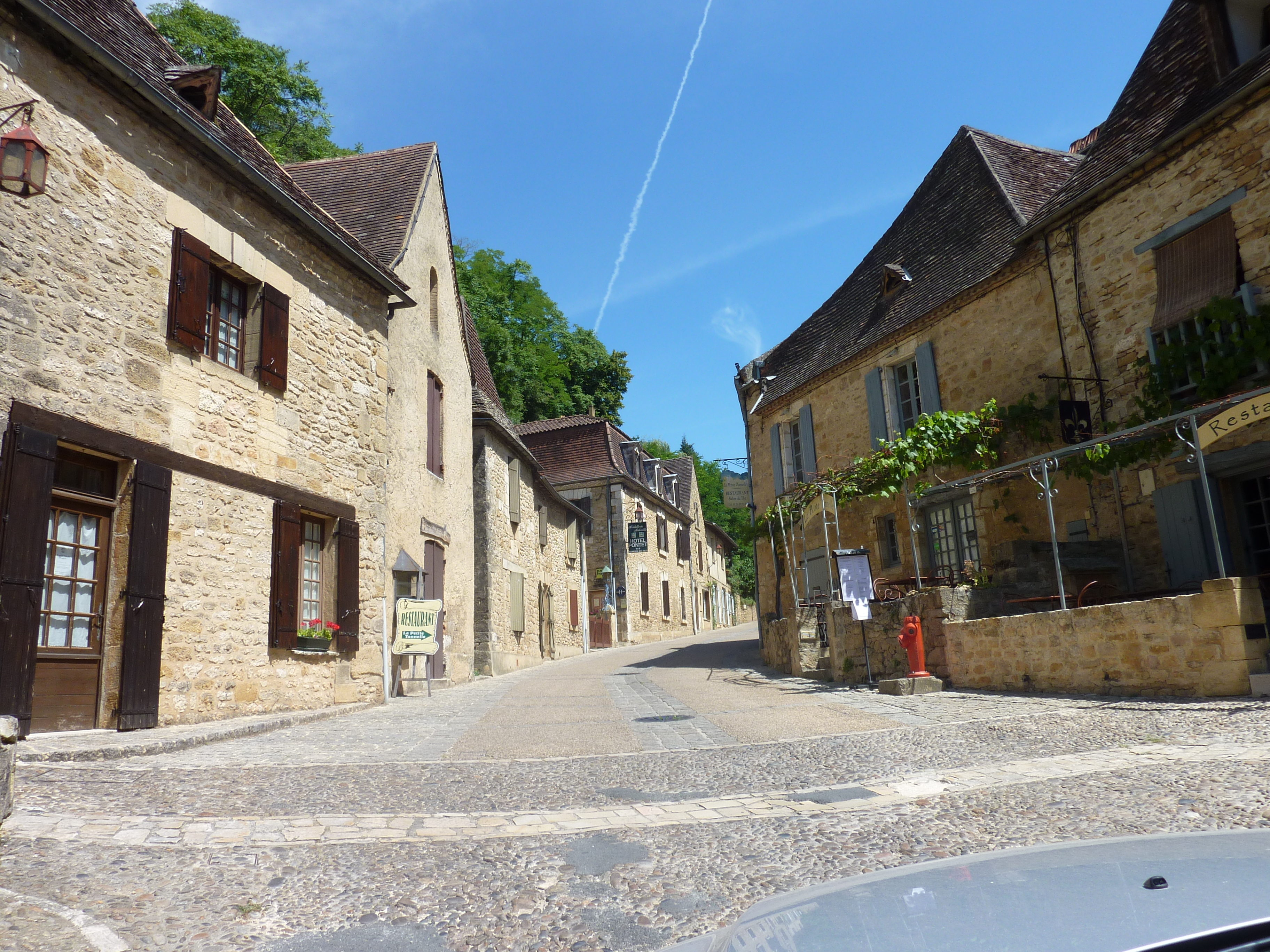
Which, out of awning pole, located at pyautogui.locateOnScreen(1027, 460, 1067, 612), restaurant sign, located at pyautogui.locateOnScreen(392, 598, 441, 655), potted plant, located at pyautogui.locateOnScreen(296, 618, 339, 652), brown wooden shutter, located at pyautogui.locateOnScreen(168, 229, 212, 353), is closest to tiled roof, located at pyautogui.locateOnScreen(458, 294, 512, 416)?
restaurant sign, located at pyautogui.locateOnScreen(392, 598, 441, 655)

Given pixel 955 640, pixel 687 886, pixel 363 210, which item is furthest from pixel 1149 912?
pixel 363 210

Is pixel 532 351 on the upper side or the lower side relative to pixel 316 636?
upper

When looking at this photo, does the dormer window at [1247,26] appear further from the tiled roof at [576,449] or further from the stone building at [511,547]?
the tiled roof at [576,449]

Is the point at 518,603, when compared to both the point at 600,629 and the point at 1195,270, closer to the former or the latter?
the point at 600,629

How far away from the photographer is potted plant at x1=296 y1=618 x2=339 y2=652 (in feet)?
33.1

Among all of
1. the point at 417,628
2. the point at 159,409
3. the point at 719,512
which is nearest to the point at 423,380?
the point at 417,628

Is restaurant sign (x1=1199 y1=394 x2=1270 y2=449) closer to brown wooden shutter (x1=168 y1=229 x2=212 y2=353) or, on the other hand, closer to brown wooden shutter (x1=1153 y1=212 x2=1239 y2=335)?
brown wooden shutter (x1=1153 y1=212 x2=1239 y2=335)

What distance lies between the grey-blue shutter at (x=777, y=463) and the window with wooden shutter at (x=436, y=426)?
718 centimetres

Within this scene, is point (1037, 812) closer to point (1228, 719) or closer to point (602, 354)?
point (1228, 719)

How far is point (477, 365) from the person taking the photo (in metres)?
20.0

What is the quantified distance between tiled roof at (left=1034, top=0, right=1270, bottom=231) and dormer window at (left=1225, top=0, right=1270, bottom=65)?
11cm

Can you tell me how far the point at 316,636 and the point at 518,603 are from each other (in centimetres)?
944

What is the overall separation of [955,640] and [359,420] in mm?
7834

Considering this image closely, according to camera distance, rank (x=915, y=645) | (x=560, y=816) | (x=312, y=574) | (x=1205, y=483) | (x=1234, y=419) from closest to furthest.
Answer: (x=560, y=816) → (x=1205, y=483) → (x=1234, y=419) → (x=915, y=645) → (x=312, y=574)
